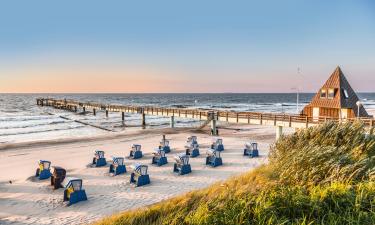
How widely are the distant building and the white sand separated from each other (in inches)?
256

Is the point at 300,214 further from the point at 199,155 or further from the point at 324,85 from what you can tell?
the point at 324,85

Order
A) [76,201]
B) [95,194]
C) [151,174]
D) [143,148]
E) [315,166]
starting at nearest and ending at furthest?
[315,166] → [76,201] → [95,194] → [151,174] → [143,148]

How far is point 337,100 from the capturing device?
23.8m

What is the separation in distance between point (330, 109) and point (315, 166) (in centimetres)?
1923

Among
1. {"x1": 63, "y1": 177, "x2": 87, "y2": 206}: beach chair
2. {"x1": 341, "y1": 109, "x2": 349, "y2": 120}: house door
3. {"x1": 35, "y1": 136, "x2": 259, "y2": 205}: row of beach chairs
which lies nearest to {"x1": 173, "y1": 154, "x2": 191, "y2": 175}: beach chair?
{"x1": 35, "y1": 136, "x2": 259, "y2": 205}: row of beach chairs

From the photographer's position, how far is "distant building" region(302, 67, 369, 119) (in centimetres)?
2369

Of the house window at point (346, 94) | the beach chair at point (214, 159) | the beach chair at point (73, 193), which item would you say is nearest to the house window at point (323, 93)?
the house window at point (346, 94)

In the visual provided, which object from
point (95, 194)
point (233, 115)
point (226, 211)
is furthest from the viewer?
point (233, 115)

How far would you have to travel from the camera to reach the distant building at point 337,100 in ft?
77.7

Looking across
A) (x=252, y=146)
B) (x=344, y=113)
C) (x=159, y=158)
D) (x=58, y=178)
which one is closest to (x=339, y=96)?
(x=344, y=113)

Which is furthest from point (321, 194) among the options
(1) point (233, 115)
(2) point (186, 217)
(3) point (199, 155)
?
(1) point (233, 115)

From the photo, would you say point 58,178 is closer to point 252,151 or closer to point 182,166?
point 182,166

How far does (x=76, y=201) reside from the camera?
1159cm

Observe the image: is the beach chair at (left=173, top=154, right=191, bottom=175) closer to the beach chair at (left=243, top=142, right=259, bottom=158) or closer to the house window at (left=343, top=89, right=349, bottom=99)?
the beach chair at (left=243, top=142, right=259, bottom=158)
